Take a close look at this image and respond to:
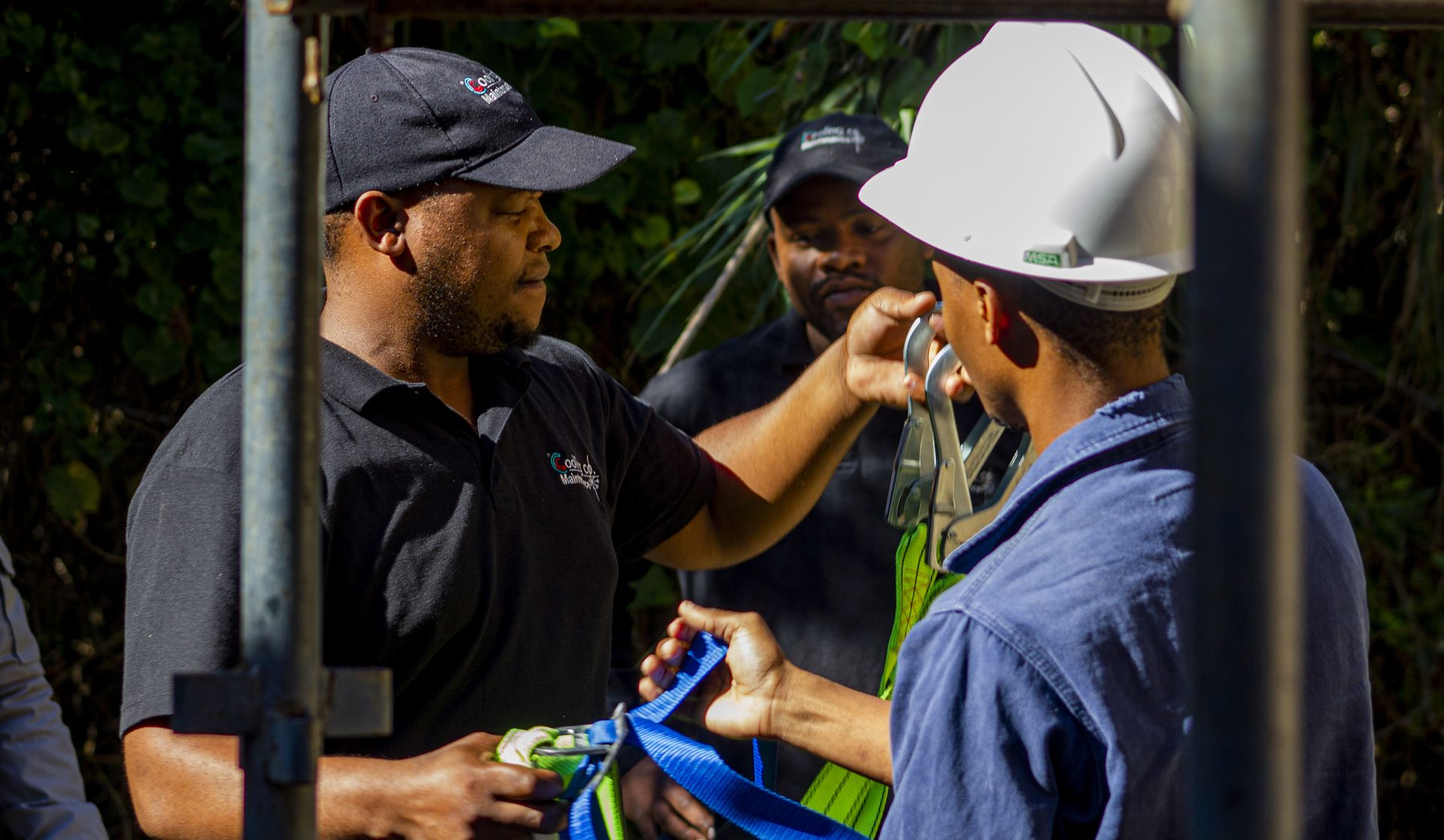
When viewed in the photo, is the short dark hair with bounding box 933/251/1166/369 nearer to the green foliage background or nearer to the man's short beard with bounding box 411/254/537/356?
the man's short beard with bounding box 411/254/537/356

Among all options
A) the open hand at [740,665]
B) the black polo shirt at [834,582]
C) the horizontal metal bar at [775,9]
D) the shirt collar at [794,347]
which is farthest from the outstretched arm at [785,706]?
the shirt collar at [794,347]

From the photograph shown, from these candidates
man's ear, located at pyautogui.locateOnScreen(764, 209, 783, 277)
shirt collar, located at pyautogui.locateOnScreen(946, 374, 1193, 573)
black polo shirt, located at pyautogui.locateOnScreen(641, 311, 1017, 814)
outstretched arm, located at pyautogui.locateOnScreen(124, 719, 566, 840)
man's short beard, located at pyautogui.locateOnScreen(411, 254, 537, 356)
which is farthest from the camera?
man's ear, located at pyautogui.locateOnScreen(764, 209, 783, 277)

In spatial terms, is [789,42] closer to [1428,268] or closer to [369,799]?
[1428,268]

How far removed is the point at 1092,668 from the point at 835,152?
6.83ft

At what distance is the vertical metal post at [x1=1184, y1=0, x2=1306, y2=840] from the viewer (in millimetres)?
787

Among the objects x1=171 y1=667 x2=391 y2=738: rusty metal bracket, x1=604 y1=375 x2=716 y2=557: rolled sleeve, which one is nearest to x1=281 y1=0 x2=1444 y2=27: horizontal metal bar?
x1=171 y1=667 x2=391 y2=738: rusty metal bracket

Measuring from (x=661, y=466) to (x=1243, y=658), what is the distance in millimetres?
1599

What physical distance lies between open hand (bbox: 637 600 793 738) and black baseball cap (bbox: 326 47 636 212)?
A: 2.10ft

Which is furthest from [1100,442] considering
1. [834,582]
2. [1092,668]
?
[834,582]

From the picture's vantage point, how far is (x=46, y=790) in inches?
96.5

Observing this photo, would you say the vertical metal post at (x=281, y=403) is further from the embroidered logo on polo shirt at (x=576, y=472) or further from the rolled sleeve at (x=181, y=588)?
the embroidered logo on polo shirt at (x=576, y=472)

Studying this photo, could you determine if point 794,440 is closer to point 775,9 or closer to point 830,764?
point 830,764

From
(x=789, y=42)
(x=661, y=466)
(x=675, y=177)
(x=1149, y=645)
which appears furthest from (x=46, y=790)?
(x=789, y=42)

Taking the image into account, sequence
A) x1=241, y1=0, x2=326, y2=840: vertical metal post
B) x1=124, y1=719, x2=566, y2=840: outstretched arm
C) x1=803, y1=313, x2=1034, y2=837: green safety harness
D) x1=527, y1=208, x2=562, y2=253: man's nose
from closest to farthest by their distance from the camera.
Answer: x1=241, y1=0, x2=326, y2=840: vertical metal post → x1=124, y1=719, x2=566, y2=840: outstretched arm → x1=803, y1=313, x2=1034, y2=837: green safety harness → x1=527, y1=208, x2=562, y2=253: man's nose
